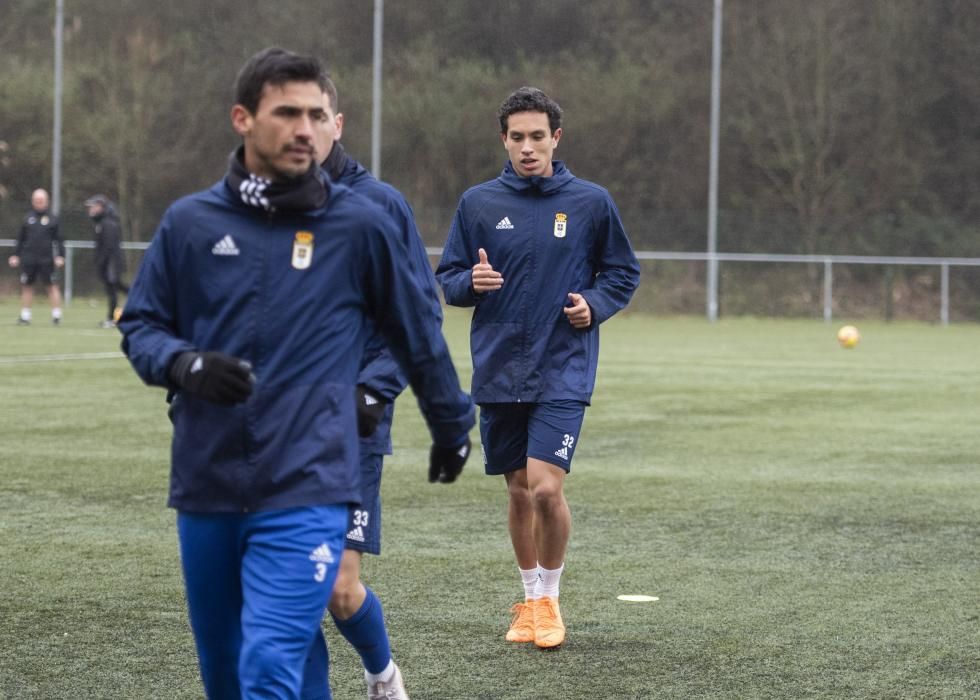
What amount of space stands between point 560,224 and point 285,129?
2953 millimetres

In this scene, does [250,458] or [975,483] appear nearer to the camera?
[250,458]

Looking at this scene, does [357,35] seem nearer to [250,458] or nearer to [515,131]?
[515,131]

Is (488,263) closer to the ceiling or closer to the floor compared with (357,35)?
closer to the floor

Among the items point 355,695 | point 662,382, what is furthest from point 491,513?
point 662,382

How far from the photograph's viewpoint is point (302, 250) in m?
3.94

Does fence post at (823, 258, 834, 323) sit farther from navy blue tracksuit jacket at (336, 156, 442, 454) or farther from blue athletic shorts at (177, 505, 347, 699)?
blue athletic shorts at (177, 505, 347, 699)

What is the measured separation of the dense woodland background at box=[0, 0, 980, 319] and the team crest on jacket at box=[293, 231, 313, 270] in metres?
35.5

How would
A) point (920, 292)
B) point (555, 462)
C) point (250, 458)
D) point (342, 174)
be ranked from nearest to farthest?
point (250, 458), point (342, 174), point (555, 462), point (920, 292)

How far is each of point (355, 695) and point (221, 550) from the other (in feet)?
6.13

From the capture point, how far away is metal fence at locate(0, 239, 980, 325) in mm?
38094

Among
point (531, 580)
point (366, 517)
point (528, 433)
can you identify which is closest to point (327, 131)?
point (366, 517)

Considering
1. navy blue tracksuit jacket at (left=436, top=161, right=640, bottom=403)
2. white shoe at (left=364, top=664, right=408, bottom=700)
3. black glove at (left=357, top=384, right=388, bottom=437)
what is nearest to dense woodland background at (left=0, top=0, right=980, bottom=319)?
navy blue tracksuit jacket at (left=436, top=161, right=640, bottom=403)

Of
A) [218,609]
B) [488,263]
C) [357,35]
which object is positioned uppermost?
[357,35]

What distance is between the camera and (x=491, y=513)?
9758mm
